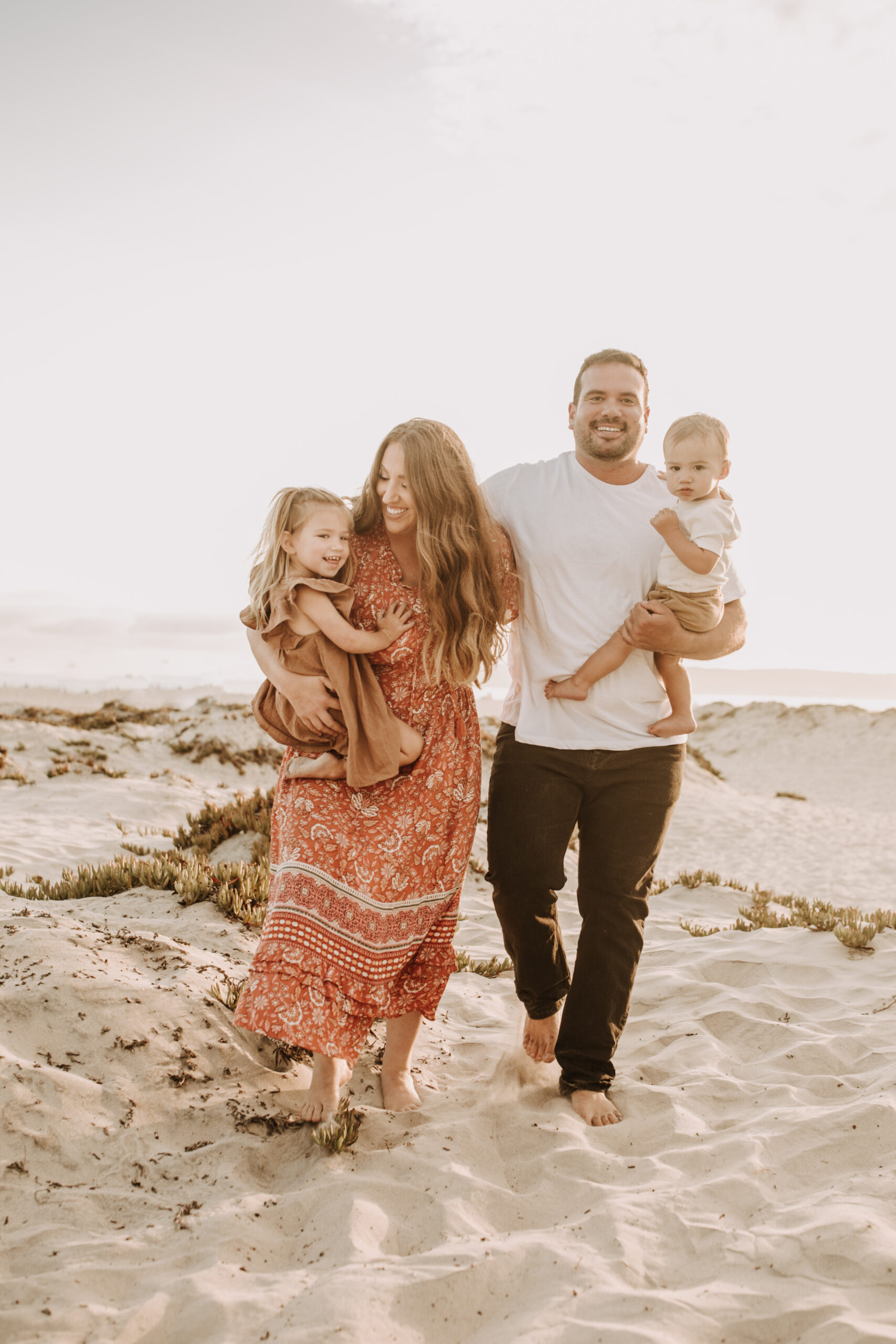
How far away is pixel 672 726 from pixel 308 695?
4.92ft

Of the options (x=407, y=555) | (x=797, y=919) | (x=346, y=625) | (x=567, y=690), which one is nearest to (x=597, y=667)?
(x=567, y=690)

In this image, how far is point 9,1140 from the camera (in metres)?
3.07

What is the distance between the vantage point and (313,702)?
3576 mm

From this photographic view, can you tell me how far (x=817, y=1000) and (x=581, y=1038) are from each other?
2.04m

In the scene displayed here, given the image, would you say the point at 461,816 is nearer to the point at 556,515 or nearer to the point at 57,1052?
the point at 556,515

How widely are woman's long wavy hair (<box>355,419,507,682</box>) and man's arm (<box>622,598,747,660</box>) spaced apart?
547 mm

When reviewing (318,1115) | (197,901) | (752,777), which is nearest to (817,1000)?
(318,1115)

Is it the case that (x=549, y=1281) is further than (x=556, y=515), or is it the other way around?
(x=556, y=515)

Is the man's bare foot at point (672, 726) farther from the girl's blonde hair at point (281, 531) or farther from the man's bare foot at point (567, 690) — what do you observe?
the girl's blonde hair at point (281, 531)

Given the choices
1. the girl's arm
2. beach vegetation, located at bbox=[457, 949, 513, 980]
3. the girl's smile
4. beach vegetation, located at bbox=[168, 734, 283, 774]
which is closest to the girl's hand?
the girl's arm

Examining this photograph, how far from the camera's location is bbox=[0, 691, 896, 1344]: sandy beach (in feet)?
7.80

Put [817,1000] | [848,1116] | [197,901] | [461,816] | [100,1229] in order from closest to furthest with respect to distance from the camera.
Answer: [100,1229], [848,1116], [461,816], [817,1000], [197,901]

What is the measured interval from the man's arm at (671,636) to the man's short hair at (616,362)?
98 centimetres

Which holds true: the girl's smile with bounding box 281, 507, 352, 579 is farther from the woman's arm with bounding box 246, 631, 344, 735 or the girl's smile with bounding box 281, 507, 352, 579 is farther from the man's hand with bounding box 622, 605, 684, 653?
the man's hand with bounding box 622, 605, 684, 653
